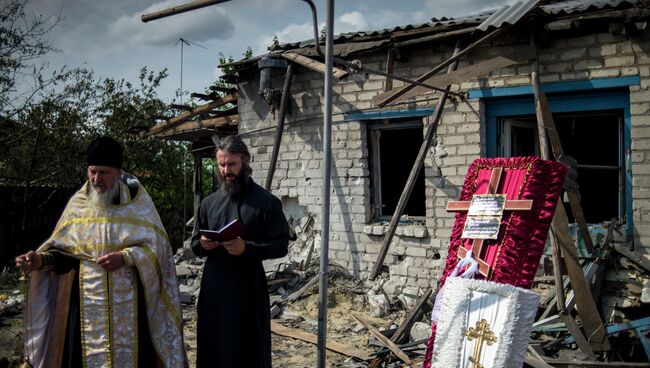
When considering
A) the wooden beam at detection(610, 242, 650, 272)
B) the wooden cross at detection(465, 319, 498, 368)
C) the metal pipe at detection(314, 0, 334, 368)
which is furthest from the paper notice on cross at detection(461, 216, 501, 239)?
the wooden beam at detection(610, 242, 650, 272)

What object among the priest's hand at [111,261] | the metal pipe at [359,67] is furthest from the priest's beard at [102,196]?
the metal pipe at [359,67]

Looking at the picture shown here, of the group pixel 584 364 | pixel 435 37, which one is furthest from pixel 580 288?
pixel 435 37

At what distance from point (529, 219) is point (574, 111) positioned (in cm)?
337

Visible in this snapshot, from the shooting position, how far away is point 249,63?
8.54 meters

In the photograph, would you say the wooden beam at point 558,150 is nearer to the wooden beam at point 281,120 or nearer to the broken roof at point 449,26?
the broken roof at point 449,26

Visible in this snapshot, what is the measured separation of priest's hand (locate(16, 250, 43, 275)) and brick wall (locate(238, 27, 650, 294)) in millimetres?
4642

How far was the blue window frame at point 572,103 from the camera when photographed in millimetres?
6078

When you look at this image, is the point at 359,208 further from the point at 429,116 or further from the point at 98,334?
the point at 98,334

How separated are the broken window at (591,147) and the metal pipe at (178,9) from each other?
4.26 m

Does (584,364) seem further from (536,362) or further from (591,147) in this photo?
(591,147)

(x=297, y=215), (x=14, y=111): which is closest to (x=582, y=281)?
(x=297, y=215)

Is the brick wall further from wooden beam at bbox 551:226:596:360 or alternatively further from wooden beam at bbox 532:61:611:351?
wooden beam at bbox 532:61:611:351

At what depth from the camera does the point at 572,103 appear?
637 centimetres

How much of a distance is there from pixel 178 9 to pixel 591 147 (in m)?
5.77
